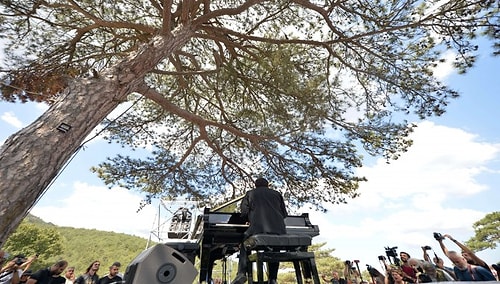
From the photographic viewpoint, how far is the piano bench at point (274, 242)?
236 centimetres

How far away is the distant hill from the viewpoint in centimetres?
2925

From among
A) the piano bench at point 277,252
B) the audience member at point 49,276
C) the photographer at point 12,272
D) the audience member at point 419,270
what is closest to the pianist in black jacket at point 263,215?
the piano bench at point 277,252

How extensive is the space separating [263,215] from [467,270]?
340cm

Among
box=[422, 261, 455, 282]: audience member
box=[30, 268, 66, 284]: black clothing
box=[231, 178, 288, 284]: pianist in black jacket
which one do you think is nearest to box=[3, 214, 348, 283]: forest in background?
box=[422, 261, 455, 282]: audience member

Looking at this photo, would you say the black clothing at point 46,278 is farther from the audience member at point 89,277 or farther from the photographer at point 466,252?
the photographer at point 466,252

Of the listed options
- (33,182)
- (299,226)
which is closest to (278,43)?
(299,226)

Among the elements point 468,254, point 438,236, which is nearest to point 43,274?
point 438,236

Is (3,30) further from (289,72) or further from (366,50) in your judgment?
(366,50)

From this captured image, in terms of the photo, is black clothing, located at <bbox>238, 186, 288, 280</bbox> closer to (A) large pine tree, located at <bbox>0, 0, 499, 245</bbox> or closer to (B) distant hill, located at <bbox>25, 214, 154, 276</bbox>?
(A) large pine tree, located at <bbox>0, 0, 499, 245</bbox>

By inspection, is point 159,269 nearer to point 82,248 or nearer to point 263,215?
point 263,215

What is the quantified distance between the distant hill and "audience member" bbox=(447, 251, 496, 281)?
29585 mm

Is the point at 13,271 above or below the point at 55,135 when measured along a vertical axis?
below

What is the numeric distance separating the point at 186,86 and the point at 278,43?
6.98 ft

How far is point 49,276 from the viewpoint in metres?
4.34
